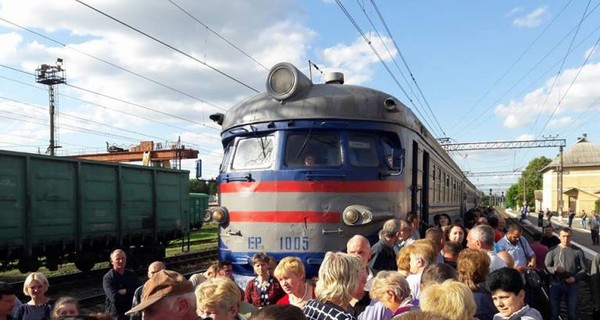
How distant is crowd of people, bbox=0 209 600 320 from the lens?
2797 millimetres

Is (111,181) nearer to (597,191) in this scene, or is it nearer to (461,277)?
(461,277)

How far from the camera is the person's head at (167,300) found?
2699 millimetres

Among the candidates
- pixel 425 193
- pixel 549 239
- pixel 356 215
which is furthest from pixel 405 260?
pixel 549 239

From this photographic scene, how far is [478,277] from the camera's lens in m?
4.15

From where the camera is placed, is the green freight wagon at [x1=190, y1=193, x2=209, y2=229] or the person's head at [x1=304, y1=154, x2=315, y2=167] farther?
the green freight wagon at [x1=190, y1=193, x2=209, y2=229]

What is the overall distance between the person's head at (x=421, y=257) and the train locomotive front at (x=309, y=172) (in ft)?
7.70

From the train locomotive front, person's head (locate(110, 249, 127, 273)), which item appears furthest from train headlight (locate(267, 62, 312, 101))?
person's head (locate(110, 249, 127, 273))

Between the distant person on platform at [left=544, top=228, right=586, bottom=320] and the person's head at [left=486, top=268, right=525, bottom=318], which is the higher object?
the person's head at [left=486, top=268, right=525, bottom=318]

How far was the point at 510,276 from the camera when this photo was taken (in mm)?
3787

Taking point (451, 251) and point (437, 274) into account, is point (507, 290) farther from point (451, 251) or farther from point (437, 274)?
point (451, 251)

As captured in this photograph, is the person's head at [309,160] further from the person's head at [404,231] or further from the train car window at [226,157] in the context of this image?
the person's head at [404,231]

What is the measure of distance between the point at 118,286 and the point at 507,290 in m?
4.70

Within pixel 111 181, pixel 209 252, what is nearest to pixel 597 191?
pixel 209 252

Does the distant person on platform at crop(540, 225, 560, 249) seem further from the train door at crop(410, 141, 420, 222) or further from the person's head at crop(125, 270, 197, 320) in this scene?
the person's head at crop(125, 270, 197, 320)
